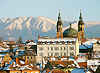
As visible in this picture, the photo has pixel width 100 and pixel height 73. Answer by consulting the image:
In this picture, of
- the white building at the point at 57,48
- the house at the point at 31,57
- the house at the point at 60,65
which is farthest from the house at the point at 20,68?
the white building at the point at 57,48

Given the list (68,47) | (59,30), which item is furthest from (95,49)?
(59,30)

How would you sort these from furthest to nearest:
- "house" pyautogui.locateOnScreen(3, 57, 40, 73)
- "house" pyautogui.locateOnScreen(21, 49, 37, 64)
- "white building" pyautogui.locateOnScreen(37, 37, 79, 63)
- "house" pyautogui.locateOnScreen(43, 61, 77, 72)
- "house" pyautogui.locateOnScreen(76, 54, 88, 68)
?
"white building" pyautogui.locateOnScreen(37, 37, 79, 63)
"house" pyautogui.locateOnScreen(21, 49, 37, 64)
"house" pyautogui.locateOnScreen(76, 54, 88, 68)
"house" pyautogui.locateOnScreen(43, 61, 77, 72)
"house" pyautogui.locateOnScreen(3, 57, 40, 73)

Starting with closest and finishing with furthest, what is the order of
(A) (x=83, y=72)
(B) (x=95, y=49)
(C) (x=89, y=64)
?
(A) (x=83, y=72)
(C) (x=89, y=64)
(B) (x=95, y=49)

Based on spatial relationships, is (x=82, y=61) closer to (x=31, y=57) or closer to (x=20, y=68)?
(x=31, y=57)

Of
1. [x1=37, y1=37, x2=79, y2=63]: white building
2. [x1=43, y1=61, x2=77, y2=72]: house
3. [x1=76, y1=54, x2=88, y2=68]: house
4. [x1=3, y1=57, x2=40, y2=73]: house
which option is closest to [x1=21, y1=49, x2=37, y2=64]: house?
[x1=37, y1=37, x2=79, y2=63]: white building

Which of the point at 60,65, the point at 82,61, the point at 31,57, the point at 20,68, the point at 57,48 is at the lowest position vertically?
the point at 82,61

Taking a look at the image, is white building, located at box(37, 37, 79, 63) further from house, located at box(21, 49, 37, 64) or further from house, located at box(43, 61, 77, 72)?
house, located at box(43, 61, 77, 72)

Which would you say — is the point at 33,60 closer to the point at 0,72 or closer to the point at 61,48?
the point at 61,48

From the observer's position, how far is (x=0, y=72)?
85312 millimetres

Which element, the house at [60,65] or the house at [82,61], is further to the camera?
the house at [82,61]

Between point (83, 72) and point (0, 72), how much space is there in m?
21.5

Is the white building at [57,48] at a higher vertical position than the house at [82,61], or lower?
higher

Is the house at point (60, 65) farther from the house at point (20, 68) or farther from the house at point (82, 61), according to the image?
the house at point (82, 61)

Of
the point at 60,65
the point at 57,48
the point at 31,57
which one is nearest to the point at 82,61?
the point at 31,57
